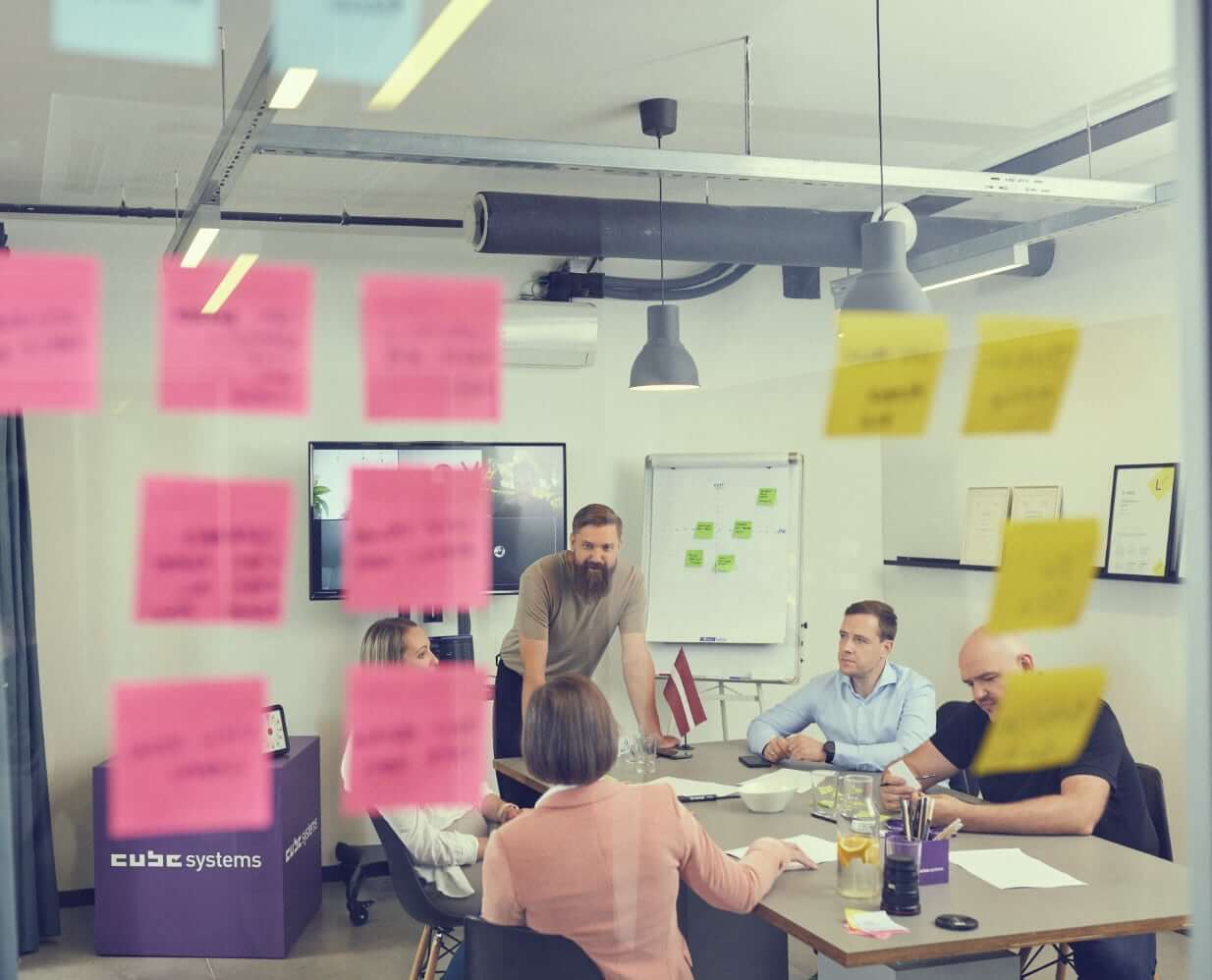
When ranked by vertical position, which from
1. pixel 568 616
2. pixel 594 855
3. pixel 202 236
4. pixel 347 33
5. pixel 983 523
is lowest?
pixel 594 855

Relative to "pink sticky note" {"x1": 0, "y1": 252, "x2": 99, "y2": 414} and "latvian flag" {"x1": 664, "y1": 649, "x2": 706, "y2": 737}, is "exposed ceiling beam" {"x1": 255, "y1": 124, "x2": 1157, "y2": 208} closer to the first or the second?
"pink sticky note" {"x1": 0, "y1": 252, "x2": 99, "y2": 414}

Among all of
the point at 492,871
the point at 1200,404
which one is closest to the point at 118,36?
the point at 1200,404

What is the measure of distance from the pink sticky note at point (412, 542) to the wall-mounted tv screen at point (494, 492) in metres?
0.01

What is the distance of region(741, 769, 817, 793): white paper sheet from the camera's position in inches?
92.4

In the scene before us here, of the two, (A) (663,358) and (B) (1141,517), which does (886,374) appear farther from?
(B) (1141,517)

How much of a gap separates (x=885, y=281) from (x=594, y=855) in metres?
1.00

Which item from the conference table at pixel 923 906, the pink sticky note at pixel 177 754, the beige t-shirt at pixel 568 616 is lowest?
the conference table at pixel 923 906

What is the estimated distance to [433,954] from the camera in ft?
7.84

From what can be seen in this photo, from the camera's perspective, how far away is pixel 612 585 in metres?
1.56

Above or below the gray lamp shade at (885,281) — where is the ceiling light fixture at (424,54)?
above

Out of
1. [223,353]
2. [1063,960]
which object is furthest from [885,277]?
[1063,960]

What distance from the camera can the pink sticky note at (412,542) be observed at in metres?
1.24

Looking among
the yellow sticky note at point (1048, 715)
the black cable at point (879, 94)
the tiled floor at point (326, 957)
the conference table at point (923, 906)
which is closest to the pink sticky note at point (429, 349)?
the conference table at point (923, 906)

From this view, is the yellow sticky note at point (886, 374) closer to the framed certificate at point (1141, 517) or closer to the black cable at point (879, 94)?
the framed certificate at point (1141, 517)
